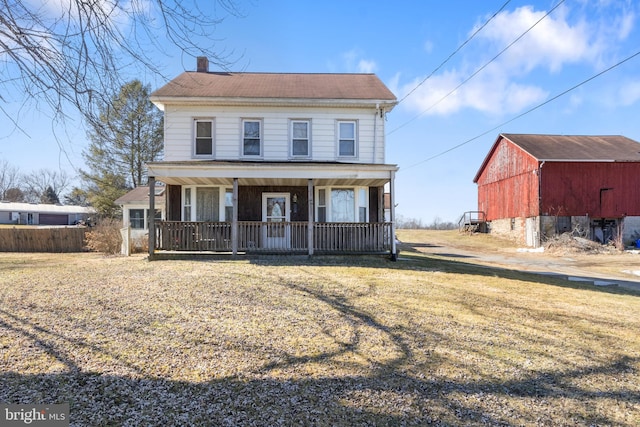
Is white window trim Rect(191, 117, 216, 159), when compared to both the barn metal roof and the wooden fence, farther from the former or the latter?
the barn metal roof

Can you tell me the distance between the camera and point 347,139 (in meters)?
14.5

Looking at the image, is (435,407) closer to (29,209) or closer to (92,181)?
(92,181)

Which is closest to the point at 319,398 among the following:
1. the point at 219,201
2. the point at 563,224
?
the point at 219,201

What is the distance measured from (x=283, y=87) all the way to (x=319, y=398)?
14.2 meters

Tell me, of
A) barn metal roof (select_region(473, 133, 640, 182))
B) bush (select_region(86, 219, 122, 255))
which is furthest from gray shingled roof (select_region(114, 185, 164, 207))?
barn metal roof (select_region(473, 133, 640, 182))

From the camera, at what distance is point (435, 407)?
11.4ft

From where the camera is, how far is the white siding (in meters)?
14.3

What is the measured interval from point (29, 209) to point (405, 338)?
210ft

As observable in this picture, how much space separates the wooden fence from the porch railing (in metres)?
10.5

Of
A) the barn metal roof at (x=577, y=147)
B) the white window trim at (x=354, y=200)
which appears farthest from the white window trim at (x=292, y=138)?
the barn metal roof at (x=577, y=147)

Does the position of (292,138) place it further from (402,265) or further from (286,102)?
(402,265)

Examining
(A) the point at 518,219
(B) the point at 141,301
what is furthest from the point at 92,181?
(A) the point at 518,219

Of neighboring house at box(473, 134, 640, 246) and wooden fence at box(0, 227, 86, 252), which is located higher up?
neighboring house at box(473, 134, 640, 246)

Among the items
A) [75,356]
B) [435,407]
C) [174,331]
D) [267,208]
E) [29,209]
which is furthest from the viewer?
[29,209]
